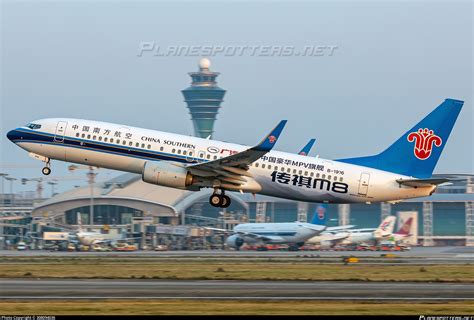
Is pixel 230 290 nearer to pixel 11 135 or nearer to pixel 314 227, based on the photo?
pixel 11 135

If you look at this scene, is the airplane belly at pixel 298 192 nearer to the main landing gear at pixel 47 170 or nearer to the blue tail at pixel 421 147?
the blue tail at pixel 421 147

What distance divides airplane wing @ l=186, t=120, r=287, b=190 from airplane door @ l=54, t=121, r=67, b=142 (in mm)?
7677

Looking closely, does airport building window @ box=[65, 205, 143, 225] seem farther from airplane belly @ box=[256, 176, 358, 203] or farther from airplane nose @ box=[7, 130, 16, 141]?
airplane belly @ box=[256, 176, 358, 203]

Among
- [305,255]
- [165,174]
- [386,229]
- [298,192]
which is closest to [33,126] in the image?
[165,174]

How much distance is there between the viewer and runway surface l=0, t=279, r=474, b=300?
3778 centimetres

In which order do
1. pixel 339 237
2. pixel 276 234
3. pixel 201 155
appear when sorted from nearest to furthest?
pixel 201 155
pixel 276 234
pixel 339 237

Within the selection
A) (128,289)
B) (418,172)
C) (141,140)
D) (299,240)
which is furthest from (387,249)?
(128,289)

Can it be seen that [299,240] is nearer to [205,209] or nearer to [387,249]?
[387,249]

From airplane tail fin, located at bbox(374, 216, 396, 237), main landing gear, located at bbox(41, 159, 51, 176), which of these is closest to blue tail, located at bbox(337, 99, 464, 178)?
main landing gear, located at bbox(41, 159, 51, 176)

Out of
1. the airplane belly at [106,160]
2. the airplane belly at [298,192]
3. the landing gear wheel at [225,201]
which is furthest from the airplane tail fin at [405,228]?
the airplane belly at [106,160]

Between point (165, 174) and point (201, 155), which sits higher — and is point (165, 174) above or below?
below

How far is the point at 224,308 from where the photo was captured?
33500mm

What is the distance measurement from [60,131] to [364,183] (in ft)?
57.7

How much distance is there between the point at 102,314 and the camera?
31.3 m
